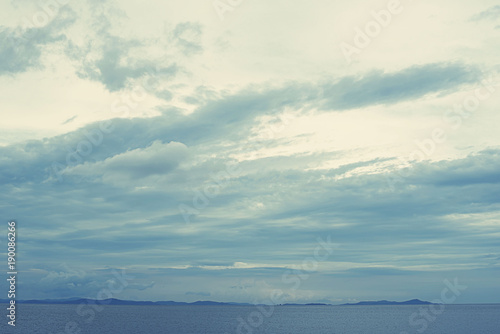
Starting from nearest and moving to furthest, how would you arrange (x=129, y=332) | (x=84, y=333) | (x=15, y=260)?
(x=15, y=260)
(x=84, y=333)
(x=129, y=332)

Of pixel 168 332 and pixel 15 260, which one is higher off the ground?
pixel 15 260

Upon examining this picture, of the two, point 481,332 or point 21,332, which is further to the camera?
point 481,332

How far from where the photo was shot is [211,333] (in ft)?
557

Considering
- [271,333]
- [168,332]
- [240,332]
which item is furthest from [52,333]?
[271,333]

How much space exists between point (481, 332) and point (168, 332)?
124854 mm

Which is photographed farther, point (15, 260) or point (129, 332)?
point (129, 332)

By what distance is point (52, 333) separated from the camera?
542 feet

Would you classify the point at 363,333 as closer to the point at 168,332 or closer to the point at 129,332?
the point at 168,332

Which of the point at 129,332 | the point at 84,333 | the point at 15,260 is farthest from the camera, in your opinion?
the point at 129,332

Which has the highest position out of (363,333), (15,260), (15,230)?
(15,230)

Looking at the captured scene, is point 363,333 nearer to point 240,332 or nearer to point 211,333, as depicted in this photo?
point 240,332

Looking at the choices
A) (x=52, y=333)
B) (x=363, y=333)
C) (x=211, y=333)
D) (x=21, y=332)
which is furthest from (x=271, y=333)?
(x=21, y=332)

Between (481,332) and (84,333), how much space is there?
505 ft

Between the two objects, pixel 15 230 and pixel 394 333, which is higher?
pixel 15 230
